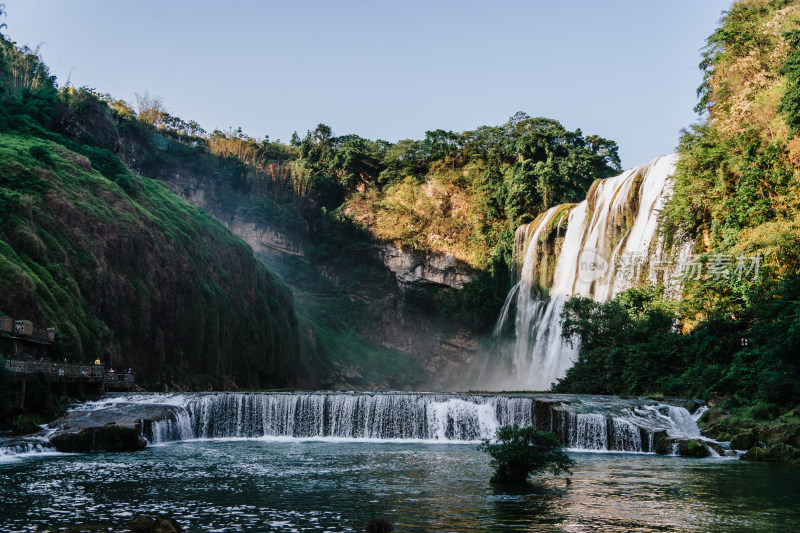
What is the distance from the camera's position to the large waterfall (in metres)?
33.8

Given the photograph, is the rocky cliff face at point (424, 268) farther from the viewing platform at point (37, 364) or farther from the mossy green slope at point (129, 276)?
the viewing platform at point (37, 364)

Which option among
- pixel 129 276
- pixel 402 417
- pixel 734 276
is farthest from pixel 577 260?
pixel 129 276

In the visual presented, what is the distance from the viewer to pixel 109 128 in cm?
4844

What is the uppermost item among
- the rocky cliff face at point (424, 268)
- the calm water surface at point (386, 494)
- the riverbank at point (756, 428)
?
the rocky cliff face at point (424, 268)

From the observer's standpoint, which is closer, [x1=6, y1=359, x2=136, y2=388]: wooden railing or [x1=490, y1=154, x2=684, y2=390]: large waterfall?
[x1=6, y1=359, x2=136, y2=388]: wooden railing

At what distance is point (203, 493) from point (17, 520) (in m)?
3.14

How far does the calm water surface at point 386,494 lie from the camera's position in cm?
957

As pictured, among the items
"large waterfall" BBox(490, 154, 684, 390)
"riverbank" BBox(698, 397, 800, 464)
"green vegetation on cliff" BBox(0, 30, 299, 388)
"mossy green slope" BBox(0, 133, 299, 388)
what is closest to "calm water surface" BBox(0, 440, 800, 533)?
"riverbank" BBox(698, 397, 800, 464)

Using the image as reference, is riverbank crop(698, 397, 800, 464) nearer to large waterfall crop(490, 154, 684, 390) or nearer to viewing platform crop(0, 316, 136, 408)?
large waterfall crop(490, 154, 684, 390)

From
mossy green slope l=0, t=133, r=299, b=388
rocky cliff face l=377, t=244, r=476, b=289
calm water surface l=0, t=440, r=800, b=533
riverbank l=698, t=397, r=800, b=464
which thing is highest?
rocky cliff face l=377, t=244, r=476, b=289

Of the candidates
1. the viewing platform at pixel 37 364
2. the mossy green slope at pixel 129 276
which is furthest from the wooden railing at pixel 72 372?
the mossy green slope at pixel 129 276

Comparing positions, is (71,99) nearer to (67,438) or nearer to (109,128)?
(109,128)

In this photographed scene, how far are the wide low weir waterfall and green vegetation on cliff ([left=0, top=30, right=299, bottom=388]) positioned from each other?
20.6ft

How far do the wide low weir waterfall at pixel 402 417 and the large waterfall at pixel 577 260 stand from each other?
10.6 meters
